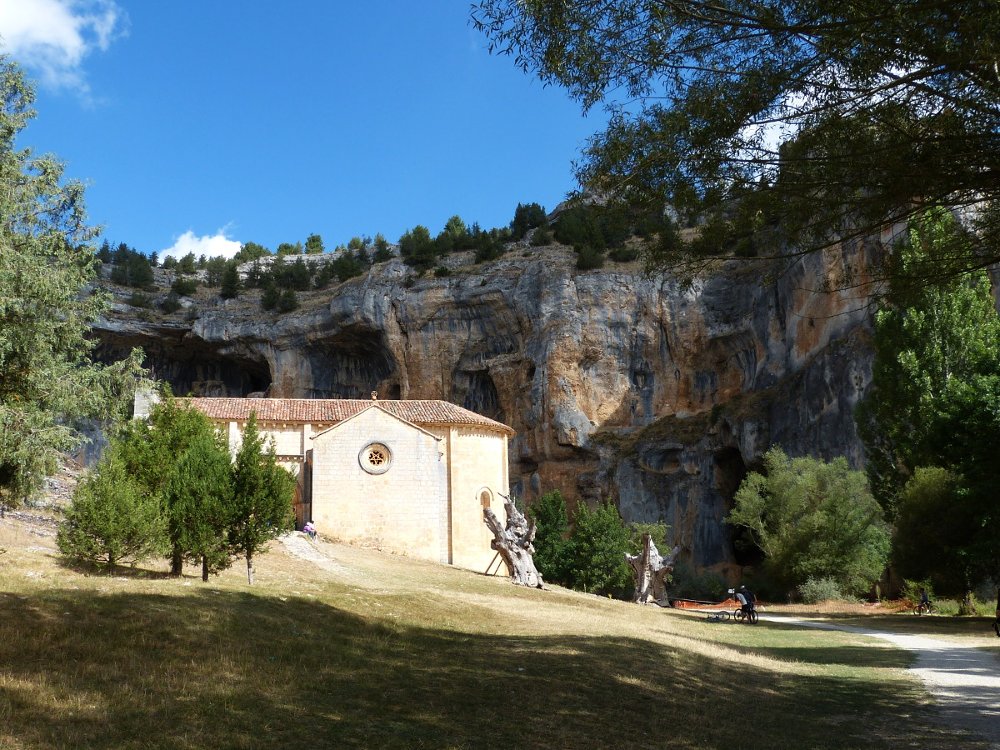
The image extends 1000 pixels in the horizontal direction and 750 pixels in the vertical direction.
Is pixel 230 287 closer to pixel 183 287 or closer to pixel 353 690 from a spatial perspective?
pixel 183 287

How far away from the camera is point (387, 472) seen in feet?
114

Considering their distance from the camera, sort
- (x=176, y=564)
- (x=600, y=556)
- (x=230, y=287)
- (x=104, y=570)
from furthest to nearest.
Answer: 1. (x=230, y=287)
2. (x=600, y=556)
3. (x=176, y=564)
4. (x=104, y=570)

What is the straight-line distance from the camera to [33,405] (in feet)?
49.0

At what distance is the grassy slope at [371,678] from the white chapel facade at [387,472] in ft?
54.7

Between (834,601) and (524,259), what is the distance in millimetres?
33310

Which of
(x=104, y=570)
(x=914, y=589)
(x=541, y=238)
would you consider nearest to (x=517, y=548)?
(x=914, y=589)

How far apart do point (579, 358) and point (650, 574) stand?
2180 cm

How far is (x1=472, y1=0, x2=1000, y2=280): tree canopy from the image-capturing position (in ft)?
29.1

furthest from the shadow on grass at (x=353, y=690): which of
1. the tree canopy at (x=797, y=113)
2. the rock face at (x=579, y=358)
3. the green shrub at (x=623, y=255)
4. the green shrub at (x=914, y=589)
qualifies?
the green shrub at (x=623, y=255)

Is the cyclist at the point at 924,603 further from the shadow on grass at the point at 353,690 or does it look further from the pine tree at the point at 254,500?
the pine tree at the point at 254,500

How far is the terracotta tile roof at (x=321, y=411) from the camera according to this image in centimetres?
3578

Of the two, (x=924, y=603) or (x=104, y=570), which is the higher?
(x=104, y=570)

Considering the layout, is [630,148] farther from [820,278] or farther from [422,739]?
[820,278]

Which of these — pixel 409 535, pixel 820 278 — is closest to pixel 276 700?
pixel 409 535
